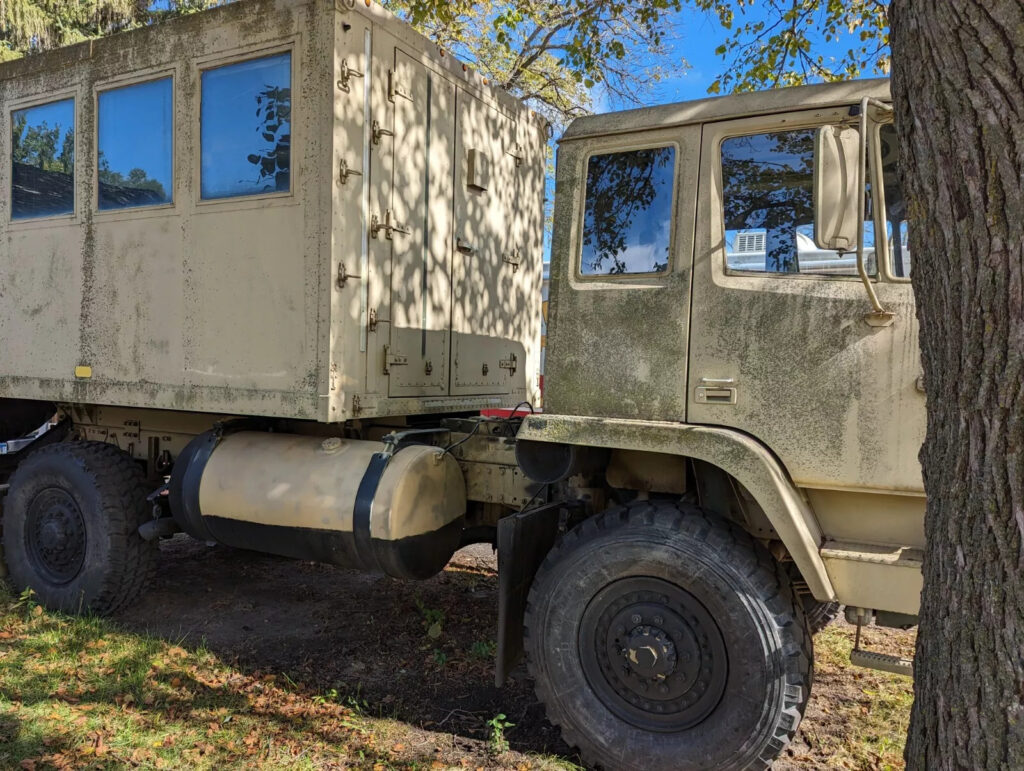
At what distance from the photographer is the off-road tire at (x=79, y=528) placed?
478 cm

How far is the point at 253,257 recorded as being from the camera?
411 cm

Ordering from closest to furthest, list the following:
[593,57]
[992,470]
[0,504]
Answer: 1. [992,470]
2. [0,504]
3. [593,57]

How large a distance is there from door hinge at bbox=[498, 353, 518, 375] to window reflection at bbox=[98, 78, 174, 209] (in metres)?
2.19

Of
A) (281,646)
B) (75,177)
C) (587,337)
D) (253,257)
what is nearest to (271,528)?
(281,646)

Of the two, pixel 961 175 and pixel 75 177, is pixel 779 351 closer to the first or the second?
pixel 961 175

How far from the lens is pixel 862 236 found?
2.76m

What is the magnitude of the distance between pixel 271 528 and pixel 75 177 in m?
2.52

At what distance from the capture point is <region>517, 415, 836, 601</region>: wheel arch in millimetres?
2955

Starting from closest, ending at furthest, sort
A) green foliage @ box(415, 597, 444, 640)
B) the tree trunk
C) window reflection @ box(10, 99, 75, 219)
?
the tree trunk, green foliage @ box(415, 597, 444, 640), window reflection @ box(10, 99, 75, 219)

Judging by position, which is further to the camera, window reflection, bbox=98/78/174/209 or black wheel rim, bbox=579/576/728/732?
Answer: window reflection, bbox=98/78/174/209

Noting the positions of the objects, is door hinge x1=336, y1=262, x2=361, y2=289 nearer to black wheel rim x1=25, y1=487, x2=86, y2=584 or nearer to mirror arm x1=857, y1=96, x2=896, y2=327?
mirror arm x1=857, y1=96, x2=896, y2=327

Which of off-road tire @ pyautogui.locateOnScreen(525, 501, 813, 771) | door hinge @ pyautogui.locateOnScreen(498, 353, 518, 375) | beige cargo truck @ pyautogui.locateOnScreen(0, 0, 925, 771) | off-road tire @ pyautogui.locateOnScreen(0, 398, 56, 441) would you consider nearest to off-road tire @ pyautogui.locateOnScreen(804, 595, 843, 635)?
beige cargo truck @ pyautogui.locateOnScreen(0, 0, 925, 771)

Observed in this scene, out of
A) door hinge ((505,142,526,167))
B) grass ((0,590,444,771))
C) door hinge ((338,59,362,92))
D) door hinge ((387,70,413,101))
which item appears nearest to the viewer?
grass ((0,590,444,771))

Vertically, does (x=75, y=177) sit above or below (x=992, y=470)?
above
